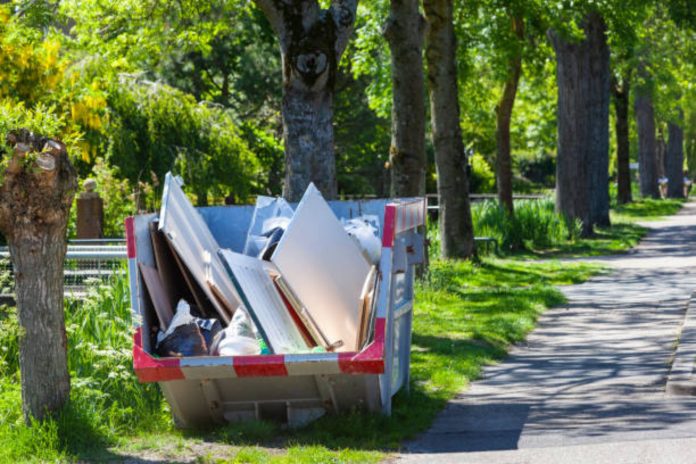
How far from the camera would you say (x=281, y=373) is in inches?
304

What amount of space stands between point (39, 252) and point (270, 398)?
65.6 inches

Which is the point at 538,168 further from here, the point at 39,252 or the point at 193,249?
the point at 39,252

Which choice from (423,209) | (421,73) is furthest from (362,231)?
(421,73)

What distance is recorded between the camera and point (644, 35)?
124ft

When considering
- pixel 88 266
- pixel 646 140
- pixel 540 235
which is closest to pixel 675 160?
pixel 646 140

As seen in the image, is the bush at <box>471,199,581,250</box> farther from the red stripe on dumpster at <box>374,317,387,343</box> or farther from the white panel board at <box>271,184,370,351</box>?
the red stripe on dumpster at <box>374,317,387,343</box>

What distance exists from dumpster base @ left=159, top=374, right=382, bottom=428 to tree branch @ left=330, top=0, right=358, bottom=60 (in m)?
4.86

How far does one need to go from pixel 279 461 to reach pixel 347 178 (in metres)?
39.2

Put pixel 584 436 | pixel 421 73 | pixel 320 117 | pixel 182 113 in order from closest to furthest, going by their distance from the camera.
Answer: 1. pixel 584 436
2. pixel 320 117
3. pixel 421 73
4. pixel 182 113

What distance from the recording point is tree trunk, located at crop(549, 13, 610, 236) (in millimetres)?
27578

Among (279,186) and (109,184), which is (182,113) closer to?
(109,184)

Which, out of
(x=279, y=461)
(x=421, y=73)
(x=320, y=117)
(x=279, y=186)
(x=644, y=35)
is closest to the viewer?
(x=279, y=461)

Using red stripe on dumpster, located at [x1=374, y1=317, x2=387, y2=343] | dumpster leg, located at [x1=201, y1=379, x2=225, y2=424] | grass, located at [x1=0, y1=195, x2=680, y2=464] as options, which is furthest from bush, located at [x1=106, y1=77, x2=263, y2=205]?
red stripe on dumpster, located at [x1=374, y1=317, x2=387, y2=343]

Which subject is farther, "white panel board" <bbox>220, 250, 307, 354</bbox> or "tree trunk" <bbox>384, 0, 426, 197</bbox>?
"tree trunk" <bbox>384, 0, 426, 197</bbox>
